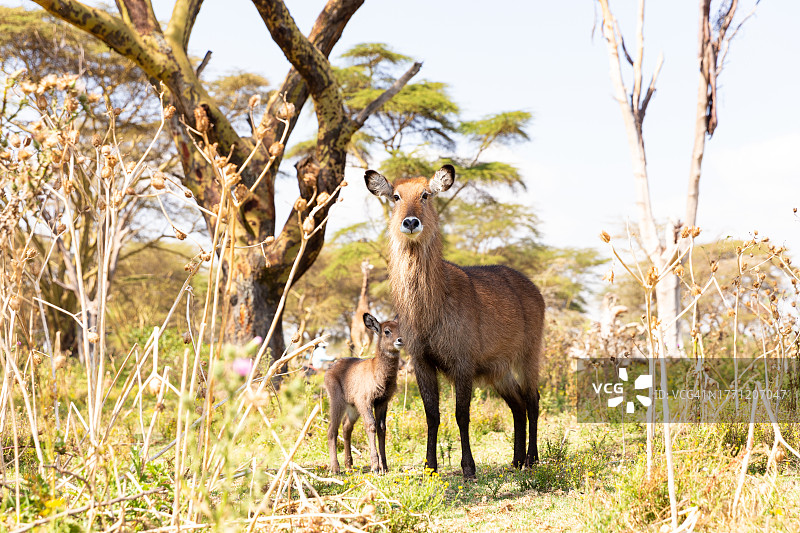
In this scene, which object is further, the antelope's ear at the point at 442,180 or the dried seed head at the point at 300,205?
the antelope's ear at the point at 442,180

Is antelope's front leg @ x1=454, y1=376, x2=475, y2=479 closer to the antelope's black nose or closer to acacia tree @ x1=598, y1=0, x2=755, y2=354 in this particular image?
the antelope's black nose

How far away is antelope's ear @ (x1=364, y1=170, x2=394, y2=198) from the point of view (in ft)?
15.3

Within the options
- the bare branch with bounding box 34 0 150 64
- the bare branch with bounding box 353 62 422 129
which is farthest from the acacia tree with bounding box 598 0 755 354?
the bare branch with bounding box 34 0 150 64

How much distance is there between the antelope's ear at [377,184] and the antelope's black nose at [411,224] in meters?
0.53

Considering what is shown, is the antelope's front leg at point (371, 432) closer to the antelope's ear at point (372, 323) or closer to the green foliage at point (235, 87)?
the antelope's ear at point (372, 323)

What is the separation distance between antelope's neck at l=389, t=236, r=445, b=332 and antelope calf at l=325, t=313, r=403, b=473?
16.7 inches

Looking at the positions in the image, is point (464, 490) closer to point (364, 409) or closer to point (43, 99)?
point (364, 409)

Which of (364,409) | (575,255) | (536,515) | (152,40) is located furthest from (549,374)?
(575,255)

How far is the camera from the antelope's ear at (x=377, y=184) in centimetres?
466

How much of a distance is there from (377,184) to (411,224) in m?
0.61

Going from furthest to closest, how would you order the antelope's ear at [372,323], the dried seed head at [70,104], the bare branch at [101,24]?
the bare branch at [101,24], the antelope's ear at [372,323], the dried seed head at [70,104]

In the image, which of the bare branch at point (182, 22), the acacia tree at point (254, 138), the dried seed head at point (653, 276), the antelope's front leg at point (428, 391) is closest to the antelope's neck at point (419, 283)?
the antelope's front leg at point (428, 391)

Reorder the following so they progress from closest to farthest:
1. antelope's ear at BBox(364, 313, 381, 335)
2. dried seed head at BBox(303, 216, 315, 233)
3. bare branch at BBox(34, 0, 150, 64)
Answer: dried seed head at BBox(303, 216, 315, 233), antelope's ear at BBox(364, 313, 381, 335), bare branch at BBox(34, 0, 150, 64)

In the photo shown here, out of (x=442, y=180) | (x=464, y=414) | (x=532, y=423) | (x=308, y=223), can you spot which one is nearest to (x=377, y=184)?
(x=442, y=180)
